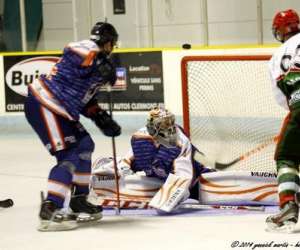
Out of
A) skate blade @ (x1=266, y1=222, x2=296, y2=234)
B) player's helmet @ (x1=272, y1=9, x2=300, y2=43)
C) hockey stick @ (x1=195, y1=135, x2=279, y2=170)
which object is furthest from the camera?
hockey stick @ (x1=195, y1=135, x2=279, y2=170)

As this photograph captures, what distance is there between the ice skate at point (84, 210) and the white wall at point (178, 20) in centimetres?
537

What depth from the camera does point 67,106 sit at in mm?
5062

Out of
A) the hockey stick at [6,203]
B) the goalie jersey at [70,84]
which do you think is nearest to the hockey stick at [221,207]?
the goalie jersey at [70,84]

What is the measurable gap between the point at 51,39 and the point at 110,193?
6.68 meters

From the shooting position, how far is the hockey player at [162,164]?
534 centimetres

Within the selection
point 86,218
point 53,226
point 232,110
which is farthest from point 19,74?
point 53,226

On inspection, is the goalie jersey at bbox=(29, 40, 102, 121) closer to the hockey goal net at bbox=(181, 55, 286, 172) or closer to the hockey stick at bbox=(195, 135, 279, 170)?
the hockey stick at bbox=(195, 135, 279, 170)

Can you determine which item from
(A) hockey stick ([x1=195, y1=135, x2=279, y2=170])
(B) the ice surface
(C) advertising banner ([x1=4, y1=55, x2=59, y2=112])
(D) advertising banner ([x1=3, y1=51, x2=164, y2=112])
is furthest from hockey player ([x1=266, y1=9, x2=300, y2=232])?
(C) advertising banner ([x1=4, y1=55, x2=59, y2=112])

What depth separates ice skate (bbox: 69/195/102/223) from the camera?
521 centimetres

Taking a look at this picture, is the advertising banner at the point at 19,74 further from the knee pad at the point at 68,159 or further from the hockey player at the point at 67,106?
the knee pad at the point at 68,159

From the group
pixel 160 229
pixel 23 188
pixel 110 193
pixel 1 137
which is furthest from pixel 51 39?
pixel 160 229

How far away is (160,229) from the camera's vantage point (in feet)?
16.1

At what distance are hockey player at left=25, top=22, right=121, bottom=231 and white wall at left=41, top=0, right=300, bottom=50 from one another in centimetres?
536

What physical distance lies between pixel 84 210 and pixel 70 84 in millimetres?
706
